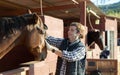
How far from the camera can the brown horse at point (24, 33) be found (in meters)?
3.02

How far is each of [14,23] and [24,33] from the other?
0.15 m

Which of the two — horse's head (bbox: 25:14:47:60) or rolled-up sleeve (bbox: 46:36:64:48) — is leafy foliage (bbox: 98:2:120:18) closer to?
rolled-up sleeve (bbox: 46:36:64:48)

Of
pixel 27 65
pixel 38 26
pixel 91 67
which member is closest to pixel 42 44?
pixel 38 26

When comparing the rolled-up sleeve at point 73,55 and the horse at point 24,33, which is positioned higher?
the horse at point 24,33

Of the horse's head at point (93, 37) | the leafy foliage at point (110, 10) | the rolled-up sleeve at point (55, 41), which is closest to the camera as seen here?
the rolled-up sleeve at point (55, 41)

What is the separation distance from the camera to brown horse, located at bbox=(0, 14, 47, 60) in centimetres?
302

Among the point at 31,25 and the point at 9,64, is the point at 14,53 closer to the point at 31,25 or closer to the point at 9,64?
the point at 9,64

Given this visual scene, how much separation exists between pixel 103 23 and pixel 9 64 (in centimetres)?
714

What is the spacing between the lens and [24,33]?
3.06 m

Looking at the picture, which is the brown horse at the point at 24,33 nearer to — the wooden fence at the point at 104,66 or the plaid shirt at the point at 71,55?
the plaid shirt at the point at 71,55

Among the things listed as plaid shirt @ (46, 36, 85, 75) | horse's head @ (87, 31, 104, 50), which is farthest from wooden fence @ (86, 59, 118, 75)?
plaid shirt @ (46, 36, 85, 75)

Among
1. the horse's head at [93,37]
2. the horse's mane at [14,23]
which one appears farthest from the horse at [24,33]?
the horse's head at [93,37]

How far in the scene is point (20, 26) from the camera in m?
3.05

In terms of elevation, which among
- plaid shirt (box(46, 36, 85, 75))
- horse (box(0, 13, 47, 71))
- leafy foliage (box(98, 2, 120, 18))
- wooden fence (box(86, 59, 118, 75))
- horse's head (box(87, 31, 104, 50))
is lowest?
wooden fence (box(86, 59, 118, 75))
